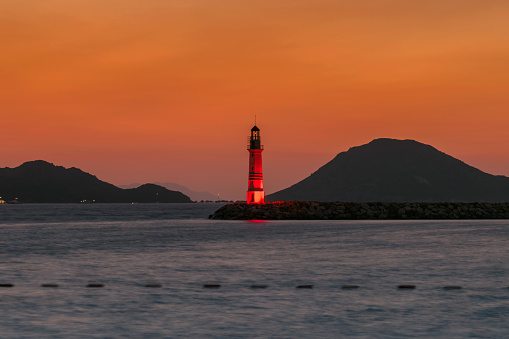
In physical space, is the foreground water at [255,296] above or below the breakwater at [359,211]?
below

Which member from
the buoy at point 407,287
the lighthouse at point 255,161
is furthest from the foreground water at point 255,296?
the lighthouse at point 255,161

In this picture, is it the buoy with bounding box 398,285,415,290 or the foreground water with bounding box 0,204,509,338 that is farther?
the buoy with bounding box 398,285,415,290

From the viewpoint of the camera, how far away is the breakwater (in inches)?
3263

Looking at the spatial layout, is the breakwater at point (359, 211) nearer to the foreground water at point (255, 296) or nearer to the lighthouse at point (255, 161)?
the lighthouse at point (255, 161)

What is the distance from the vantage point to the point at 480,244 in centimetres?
3966

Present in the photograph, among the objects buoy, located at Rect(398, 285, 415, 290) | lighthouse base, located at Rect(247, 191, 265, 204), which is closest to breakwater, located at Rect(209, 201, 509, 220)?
lighthouse base, located at Rect(247, 191, 265, 204)

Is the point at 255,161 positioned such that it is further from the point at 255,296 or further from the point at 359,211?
the point at 255,296

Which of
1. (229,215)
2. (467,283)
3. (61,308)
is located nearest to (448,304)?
(467,283)

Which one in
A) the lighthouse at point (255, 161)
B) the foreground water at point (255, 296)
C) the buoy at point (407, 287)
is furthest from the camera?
the lighthouse at point (255, 161)

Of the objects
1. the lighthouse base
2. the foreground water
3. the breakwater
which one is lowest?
the foreground water

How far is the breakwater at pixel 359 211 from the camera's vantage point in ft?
272

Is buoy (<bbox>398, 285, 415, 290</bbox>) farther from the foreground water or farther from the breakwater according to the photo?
the breakwater

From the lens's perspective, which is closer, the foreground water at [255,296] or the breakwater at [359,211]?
the foreground water at [255,296]

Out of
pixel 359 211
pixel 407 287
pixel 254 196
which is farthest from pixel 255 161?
pixel 407 287
